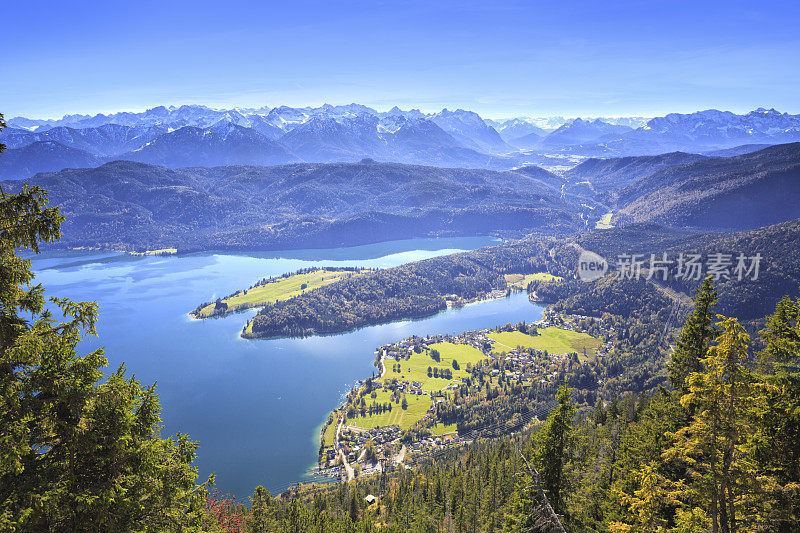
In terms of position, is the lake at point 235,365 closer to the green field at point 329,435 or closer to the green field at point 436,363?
the green field at point 329,435

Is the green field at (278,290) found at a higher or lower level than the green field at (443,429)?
higher

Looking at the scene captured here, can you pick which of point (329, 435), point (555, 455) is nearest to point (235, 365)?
point (329, 435)

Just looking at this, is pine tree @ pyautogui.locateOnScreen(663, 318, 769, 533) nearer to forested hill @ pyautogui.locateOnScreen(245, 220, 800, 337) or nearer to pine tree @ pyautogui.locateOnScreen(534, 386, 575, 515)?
pine tree @ pyautogui.locateOnScreen(534, 386, 575, 515)

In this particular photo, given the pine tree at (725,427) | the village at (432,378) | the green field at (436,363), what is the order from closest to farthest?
the pine tree at (725,427)
the village at (432,378)
the green field at (436,363)

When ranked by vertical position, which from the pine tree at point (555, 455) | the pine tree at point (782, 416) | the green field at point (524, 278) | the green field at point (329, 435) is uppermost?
the pine tree at point (782, 416)

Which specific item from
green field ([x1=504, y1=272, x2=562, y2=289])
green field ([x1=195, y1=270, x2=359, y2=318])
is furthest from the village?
green field ([x1=195, y1=270, x2=359, y2=318])

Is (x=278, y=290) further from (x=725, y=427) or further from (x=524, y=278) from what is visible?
(x=725, y=427)

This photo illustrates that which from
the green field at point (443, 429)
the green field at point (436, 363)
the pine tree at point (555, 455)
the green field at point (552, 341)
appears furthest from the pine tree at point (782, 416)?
the green field at point (552, 341)
